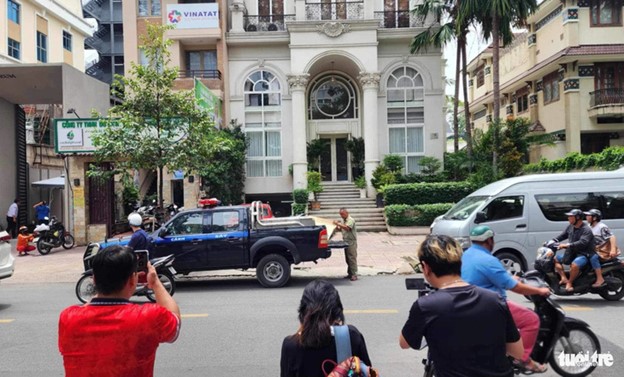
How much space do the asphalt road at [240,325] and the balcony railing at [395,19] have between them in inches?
756

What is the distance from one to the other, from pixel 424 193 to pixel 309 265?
10035 millimetres

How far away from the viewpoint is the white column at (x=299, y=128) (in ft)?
84.5

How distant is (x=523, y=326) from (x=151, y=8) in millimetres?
27125

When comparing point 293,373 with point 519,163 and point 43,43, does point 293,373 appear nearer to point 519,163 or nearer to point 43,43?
point 519,163

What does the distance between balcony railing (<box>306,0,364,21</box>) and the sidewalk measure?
13.4 m

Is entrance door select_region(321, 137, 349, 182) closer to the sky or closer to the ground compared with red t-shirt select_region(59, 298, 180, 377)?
closer to the sky

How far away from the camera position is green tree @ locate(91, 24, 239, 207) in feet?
44.7

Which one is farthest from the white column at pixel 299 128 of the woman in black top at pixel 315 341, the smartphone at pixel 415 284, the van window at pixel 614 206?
the woman in black top at pixel 315 341

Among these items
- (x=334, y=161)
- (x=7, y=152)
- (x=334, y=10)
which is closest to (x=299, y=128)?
(x=334, y=161)

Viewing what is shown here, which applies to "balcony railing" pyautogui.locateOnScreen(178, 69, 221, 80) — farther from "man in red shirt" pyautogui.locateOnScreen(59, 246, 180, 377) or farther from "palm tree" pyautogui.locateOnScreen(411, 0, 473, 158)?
"man in red shirt" pyautogui.locateOnScreen(59, 246, 180, 377)

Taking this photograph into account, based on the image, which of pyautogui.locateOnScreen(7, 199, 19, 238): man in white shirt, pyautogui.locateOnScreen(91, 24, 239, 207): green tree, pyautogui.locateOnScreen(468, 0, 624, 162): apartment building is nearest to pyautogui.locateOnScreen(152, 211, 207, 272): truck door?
pyautogui.locateOnScreen(91, 24, 239, 207): green tree

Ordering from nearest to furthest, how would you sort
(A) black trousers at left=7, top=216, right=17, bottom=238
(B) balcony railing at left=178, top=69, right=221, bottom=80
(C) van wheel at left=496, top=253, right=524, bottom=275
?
(C) van wheel at left=496, top=253, right=524, bottom=275, (A) black trousers at left=7, top=216, right=17, bottom=238, (B) balcony railing at left=178, top=69, right=221, bottom=80

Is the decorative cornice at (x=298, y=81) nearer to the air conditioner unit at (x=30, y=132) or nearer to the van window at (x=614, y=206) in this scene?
the air conditioner unit at (x=30, y=132)

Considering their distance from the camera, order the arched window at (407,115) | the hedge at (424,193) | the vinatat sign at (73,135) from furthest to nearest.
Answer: the arched window at (407,115)
the hedge at (424,193)
the vinatat sign at (73,135)
